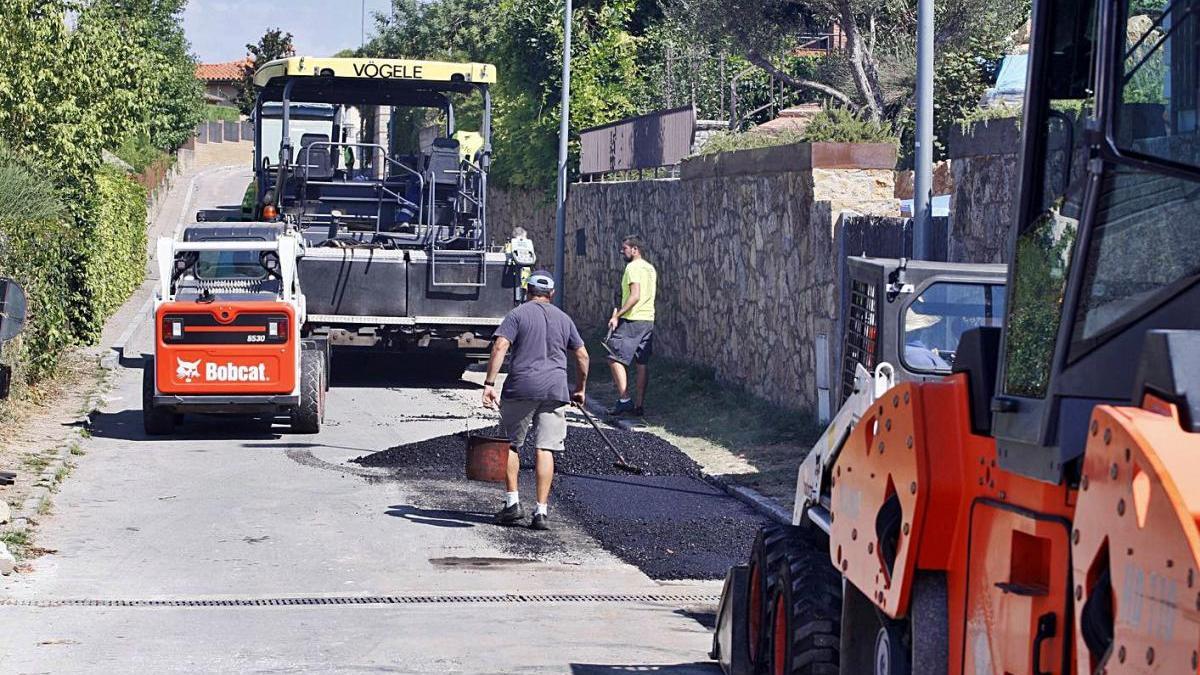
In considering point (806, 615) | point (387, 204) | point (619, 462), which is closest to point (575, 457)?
point (619, 462)

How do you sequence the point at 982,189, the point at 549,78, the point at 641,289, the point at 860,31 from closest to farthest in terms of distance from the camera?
the point at 982,189
the point at 641,289
the point at 860,31
the point at 549,78

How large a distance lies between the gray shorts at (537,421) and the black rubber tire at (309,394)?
448cm

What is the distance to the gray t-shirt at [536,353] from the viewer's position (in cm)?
1153

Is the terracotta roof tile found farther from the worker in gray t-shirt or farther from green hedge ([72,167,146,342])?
the worker in gray t-shirt

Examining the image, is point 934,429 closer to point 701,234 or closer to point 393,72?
point 701,234

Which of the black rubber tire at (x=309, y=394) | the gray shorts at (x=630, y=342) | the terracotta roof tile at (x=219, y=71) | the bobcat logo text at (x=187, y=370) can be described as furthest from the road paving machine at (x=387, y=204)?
the terracotta roof tile at (x=219, y=71)

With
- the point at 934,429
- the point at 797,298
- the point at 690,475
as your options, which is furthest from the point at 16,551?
the point at 797,298

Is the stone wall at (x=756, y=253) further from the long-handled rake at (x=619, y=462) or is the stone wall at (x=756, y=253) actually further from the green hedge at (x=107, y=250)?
the green hedge at (x=107, y=250)

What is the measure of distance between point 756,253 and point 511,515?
680 centimetres

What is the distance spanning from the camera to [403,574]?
32.4 ft

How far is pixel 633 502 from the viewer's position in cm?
1245

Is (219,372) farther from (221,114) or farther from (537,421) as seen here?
(221,114)

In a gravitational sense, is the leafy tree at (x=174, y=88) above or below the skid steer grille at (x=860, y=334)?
above

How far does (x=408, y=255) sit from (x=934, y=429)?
14983 millimetres
